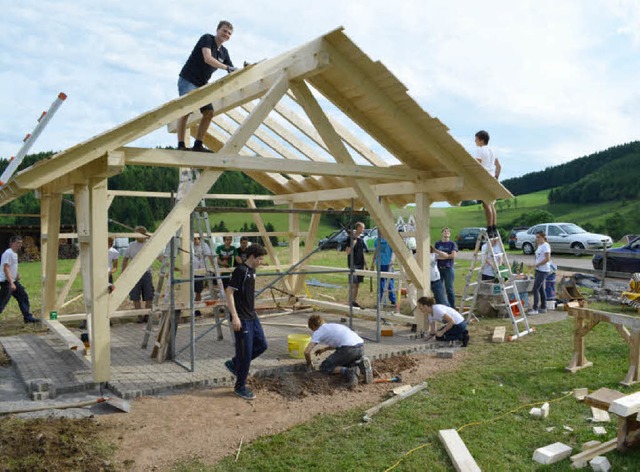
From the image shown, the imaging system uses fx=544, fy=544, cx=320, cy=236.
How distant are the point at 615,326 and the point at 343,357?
136 inches

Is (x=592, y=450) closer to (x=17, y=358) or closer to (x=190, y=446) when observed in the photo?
(x=190, y=446)

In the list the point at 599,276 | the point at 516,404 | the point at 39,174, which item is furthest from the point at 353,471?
the point at 599,276

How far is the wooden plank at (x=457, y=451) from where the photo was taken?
14.1 feet

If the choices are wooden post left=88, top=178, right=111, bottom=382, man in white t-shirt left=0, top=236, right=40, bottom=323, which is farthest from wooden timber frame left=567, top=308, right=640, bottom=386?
man in white t-shirt left=0, top=236, right=40, bottom=323

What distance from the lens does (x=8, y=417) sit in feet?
17.1

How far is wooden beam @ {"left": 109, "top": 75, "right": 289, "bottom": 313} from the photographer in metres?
5.96

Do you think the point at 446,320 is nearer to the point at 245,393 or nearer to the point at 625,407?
the point at 245,393

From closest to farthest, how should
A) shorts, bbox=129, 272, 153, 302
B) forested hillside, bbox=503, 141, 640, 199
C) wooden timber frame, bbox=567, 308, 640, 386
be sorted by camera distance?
wooden timber frame, bbox=567, 308, 640, 386
shorts, bbox=129, 272, 153, 302
forested hillside, bbox=503, 141, 640, 199

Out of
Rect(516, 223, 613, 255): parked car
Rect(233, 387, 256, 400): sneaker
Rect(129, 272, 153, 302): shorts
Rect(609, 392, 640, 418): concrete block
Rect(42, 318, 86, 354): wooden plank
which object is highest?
Rect(516, 223, 613, 255): parked car

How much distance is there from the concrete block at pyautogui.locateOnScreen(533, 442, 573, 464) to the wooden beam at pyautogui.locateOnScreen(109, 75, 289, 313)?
422cm

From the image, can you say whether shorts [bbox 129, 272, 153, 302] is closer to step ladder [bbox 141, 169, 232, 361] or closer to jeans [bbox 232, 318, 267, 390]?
step ladder [bbox 141, 169, 232, 361]

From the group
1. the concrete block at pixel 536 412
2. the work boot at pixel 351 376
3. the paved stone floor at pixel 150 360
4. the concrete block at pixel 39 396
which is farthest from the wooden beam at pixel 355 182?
the concrete block at pixel 39 396

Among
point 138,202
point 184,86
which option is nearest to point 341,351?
point 184,86

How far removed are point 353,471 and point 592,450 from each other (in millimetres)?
1984
